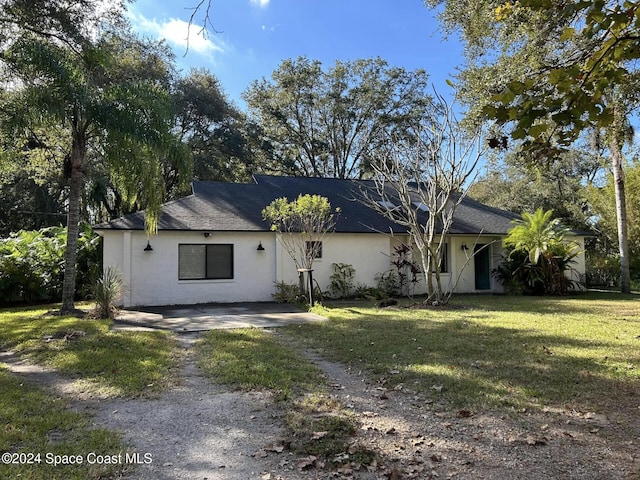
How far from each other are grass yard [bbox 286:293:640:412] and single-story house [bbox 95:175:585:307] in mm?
2966

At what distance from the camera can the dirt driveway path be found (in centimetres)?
295

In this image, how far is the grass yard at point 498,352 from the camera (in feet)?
14.7

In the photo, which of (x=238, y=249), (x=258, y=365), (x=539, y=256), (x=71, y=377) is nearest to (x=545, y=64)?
(x=258, y=365)

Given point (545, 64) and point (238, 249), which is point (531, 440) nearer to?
point (545, 64)

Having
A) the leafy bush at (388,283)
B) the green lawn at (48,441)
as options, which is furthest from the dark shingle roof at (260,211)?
the green lawn at (48,441)

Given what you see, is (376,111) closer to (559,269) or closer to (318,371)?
(559,269)

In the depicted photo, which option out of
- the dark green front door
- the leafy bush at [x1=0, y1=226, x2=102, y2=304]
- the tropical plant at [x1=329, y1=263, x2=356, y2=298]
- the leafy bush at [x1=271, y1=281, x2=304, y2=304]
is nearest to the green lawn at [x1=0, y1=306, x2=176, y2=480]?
the leafy bush at [x1=0, y1=226, x2=102, y2=304]

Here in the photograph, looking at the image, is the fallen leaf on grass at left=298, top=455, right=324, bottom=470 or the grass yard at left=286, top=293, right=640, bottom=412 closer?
the fallen leaf on grass at left=298, top=455, right=324, bottom=470

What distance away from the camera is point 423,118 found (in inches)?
1105

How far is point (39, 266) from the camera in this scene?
13656 mm

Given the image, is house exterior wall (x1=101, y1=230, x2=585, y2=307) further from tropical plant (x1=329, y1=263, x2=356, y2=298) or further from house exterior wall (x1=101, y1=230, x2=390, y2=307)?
tropical plant (x1=329, y1=263, x2=356, y2=298)

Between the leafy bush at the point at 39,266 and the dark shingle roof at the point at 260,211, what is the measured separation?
2.32 metres

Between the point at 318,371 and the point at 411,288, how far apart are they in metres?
10.7

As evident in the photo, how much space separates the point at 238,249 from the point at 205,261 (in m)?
1.10
